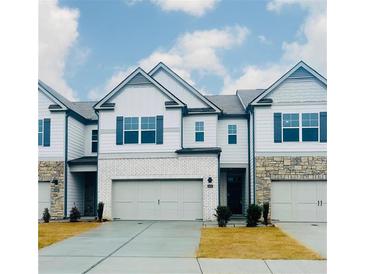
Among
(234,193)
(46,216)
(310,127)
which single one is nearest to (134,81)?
(46,216)

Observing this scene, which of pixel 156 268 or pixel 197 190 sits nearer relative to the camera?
pixel 156 268

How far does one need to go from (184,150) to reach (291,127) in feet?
17.0

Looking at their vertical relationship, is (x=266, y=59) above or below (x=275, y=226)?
above

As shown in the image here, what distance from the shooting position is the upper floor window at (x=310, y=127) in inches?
754

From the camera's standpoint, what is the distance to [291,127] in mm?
19359

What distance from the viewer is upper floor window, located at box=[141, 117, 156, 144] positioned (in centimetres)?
2005

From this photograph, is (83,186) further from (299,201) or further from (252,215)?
(299,201)

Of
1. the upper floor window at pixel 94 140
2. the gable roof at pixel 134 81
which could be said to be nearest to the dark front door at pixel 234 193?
the gable roof at pixel 134 81
